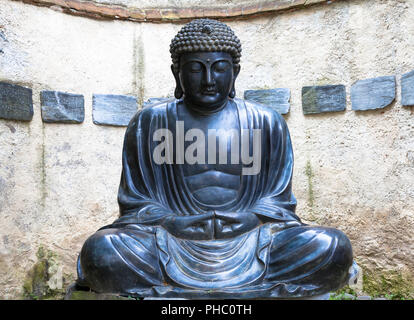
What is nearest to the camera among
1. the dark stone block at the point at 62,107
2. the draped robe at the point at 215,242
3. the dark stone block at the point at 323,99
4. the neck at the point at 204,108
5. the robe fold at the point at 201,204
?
the draped robe at the point at 215,242

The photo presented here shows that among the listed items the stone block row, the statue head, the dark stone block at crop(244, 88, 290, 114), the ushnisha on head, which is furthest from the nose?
the dark stone block at crop(244, 88, 290, 114)

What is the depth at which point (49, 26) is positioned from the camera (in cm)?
595

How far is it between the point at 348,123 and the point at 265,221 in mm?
2686

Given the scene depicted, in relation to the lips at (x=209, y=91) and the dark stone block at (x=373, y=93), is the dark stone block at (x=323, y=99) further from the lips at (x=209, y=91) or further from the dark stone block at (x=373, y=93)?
the lips at (x=209, y=91)

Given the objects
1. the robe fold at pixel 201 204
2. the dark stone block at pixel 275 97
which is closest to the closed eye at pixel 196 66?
the robe fold at pixel 201 204

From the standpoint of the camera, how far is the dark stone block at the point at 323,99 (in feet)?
19.6

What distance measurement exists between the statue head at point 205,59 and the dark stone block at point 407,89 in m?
2.34

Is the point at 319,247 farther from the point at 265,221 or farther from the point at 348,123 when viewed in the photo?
the point at 348,123

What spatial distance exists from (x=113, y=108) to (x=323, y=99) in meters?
2.51

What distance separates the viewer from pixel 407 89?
5.45 meters

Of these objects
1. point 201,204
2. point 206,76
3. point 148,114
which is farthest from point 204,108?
point 201,204

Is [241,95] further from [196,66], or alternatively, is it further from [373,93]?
[196,66]

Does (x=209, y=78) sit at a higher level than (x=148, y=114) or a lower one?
higher

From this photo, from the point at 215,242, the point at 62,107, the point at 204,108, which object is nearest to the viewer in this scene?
the point at 215,242
